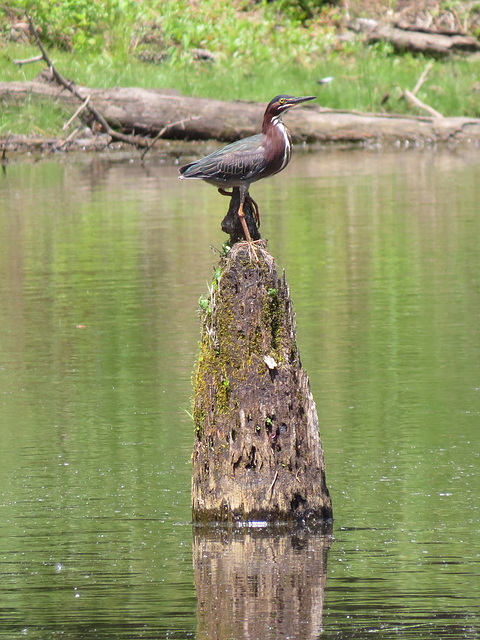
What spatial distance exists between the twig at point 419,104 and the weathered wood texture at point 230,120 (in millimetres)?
233

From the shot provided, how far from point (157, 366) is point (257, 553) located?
5.18 meters

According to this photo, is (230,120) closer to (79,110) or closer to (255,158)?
(79,110)

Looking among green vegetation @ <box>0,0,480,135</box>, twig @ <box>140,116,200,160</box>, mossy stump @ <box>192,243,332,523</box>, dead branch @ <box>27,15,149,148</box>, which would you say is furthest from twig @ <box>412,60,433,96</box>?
mossy stump @ <box>192,243,332,523</box>

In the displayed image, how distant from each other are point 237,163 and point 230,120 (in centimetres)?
2293

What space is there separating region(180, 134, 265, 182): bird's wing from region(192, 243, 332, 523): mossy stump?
1.71 ft

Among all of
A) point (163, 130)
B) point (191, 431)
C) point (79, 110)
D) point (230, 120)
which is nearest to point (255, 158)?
point (191, 431)

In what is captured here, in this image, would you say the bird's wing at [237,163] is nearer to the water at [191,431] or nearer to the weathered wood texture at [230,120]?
the water at [191,431]

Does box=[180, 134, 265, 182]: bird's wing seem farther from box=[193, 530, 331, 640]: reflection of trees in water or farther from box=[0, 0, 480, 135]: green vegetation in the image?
box=[0, 0, 480, 135]: green vegetation

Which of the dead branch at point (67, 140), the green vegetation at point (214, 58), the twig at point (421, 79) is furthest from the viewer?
the twig at point (421, 79)

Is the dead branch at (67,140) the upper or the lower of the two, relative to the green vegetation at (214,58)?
lower

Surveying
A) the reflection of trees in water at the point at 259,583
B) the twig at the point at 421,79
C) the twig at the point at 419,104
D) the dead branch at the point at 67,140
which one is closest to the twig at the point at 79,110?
the dead branch at the point at 67,140

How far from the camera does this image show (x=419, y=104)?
1257 inches

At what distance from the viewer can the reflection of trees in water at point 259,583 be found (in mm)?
6000

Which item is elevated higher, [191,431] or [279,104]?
[279,104]
